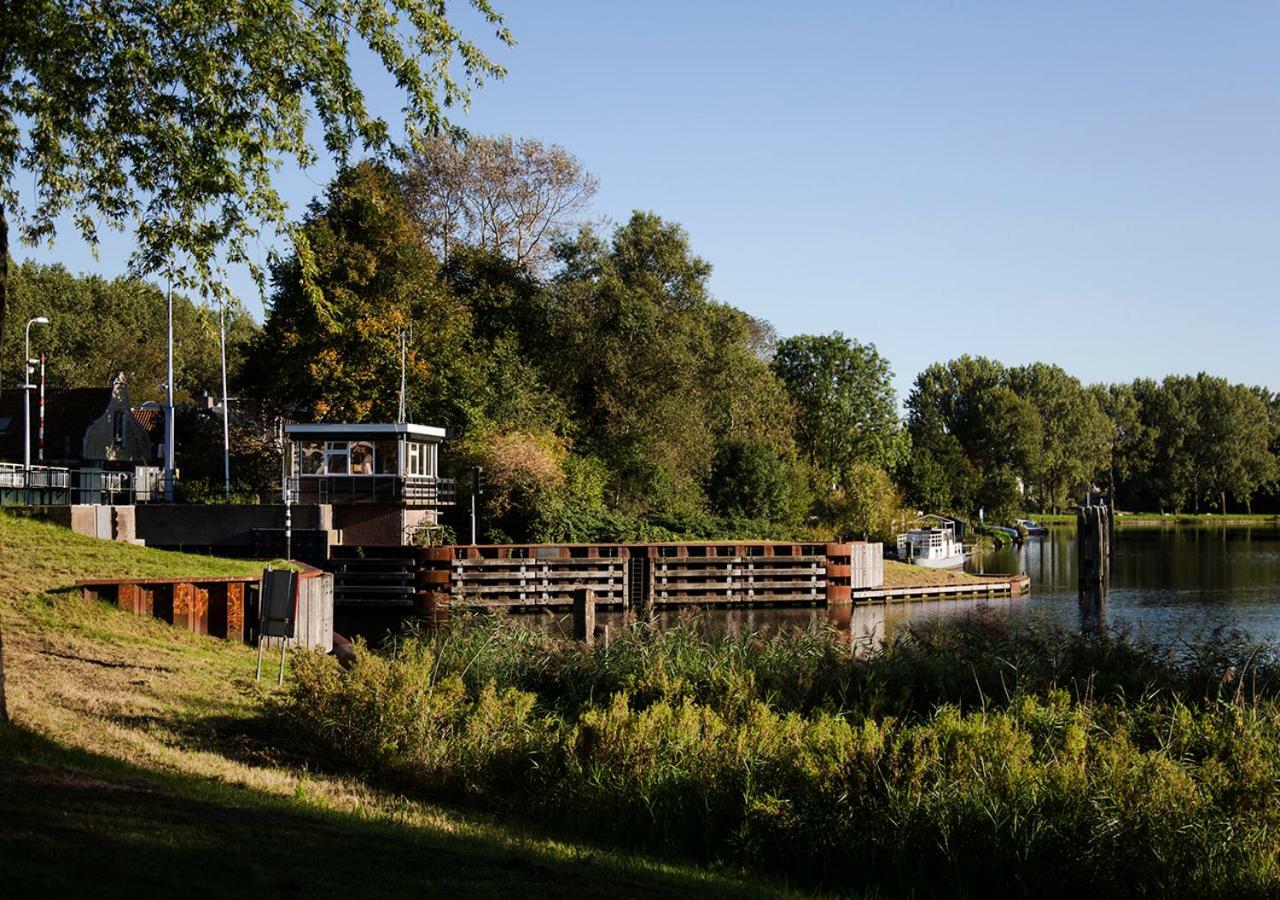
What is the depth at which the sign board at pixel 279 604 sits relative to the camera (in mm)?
14555

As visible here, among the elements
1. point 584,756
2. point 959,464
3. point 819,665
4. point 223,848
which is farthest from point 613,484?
point 959,464

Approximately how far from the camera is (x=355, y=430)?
4166 cm

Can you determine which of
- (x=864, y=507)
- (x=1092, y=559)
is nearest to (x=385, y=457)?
(x=1092, y=559)

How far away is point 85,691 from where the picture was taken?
12922 millimetres

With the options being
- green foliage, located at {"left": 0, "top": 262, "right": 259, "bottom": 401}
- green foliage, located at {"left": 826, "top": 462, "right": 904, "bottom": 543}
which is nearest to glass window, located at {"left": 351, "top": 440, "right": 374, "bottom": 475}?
green foliage, located at {"left": 826, "top": 462, "right": 904, "bottom": 543}

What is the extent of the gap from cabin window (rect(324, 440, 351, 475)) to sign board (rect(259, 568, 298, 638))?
27823 mm

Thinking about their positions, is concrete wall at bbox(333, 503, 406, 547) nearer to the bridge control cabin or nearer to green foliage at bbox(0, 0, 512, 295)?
the bridge control cabin

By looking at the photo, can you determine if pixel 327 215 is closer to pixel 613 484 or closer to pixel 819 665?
pixel 613 484

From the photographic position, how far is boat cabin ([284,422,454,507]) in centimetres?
4153

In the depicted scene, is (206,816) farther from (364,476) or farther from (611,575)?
(364,476)

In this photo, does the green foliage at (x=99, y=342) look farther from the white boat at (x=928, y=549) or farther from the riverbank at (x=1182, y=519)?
the riverbank at (x=1182, y=519)

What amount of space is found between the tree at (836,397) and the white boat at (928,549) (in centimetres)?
932

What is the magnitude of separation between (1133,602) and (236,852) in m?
39.2

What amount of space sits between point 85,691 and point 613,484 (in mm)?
37290
